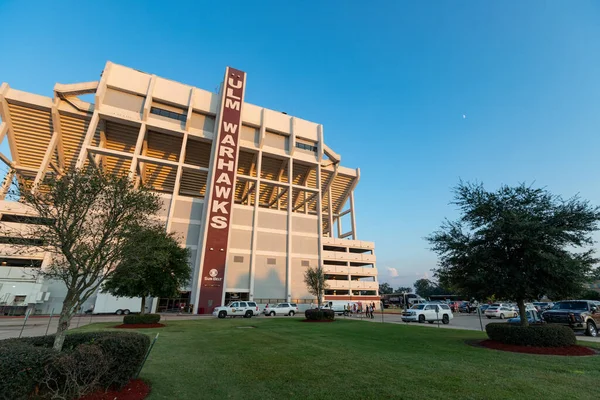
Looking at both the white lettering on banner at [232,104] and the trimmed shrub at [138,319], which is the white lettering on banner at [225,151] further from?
the trimmed shrub at [138,319]

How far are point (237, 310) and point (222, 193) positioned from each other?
744 inches

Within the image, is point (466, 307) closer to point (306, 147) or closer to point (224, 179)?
point (306, 147)

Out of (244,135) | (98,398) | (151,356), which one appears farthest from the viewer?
(244,135)

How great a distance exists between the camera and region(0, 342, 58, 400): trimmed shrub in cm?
469

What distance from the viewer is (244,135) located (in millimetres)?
52312

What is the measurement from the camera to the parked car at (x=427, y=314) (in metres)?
27.2

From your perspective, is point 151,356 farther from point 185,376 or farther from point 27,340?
point 27,340

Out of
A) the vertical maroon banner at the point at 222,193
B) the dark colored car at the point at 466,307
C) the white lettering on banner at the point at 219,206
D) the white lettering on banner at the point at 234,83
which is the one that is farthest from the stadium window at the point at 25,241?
the dark colored car at the point at 466,307

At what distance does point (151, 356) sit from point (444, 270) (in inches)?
554

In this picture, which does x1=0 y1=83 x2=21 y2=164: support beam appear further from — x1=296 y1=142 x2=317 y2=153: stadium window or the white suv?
x1=296 y1=142 x2=317 y2=153: stadium window

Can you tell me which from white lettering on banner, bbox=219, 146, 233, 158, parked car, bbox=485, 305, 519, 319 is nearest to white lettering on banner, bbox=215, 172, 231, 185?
white lettering on banner, bbox=219, 146, 233, 158

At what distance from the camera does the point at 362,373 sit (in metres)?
7.98

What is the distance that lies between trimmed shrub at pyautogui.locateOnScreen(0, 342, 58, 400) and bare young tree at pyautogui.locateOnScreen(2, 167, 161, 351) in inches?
60.8

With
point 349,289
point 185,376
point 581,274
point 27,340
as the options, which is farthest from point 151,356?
point 349,289
